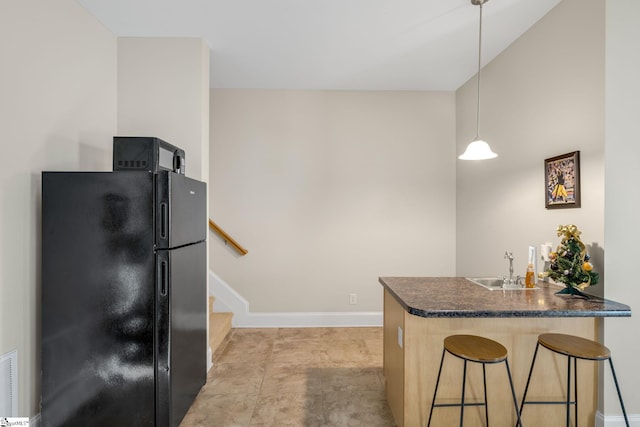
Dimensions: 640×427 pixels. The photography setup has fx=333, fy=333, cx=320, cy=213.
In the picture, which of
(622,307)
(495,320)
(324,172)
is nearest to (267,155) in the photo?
(324,172)

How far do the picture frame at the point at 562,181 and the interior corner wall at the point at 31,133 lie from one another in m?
3.24

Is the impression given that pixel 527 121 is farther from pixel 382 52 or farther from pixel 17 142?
pixel 17 142

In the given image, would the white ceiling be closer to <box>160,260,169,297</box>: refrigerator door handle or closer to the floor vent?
<box>160,260,169,297</box>: refrigerator door handle

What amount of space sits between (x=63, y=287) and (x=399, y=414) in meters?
2.07

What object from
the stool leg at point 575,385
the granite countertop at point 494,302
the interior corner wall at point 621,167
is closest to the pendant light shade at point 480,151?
the interior corner wall at point 621,167

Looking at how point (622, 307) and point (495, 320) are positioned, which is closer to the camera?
point (622, 307)

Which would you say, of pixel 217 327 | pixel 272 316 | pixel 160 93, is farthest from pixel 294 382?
pixel 160 93

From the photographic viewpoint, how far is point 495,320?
6.26 ft

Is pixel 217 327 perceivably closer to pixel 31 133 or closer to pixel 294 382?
pixel 294 382

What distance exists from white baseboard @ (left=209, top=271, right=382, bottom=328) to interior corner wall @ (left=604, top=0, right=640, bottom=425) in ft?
7.57

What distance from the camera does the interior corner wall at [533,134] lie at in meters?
1.99

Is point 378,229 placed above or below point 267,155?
below

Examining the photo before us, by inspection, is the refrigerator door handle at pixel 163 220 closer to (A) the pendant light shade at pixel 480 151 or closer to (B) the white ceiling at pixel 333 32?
(B) the white ceiling at pixel 333 32

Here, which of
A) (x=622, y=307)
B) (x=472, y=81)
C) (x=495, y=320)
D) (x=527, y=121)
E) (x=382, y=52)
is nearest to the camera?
(x=622, y=307)
